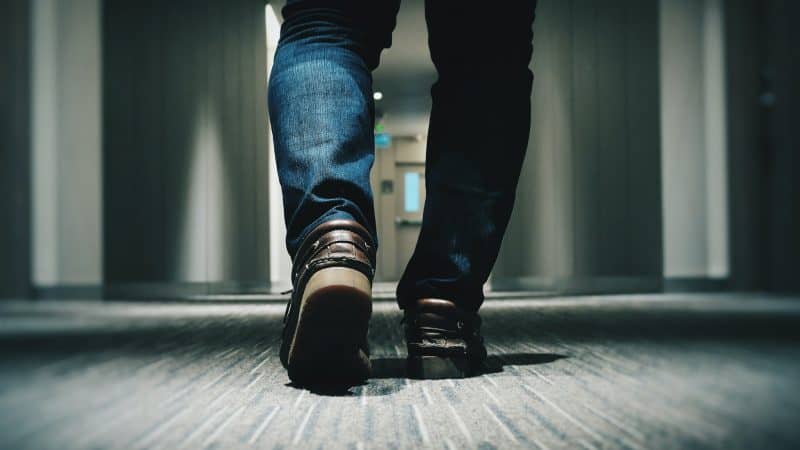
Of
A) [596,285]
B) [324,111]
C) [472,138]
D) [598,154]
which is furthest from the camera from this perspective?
[598,154]

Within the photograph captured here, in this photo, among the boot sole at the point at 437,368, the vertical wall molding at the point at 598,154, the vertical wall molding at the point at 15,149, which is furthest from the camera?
the vertical wall molding at the point at 598,154

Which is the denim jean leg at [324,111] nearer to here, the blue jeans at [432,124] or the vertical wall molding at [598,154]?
the blue jeans at [432,124]

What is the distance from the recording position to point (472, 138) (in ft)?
2.96

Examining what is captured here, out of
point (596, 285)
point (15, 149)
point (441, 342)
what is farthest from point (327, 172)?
point (596, 285)

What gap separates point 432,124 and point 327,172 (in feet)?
0.78

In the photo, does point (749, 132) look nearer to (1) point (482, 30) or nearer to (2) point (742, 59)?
(2) point (742, 59)

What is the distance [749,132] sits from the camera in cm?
470

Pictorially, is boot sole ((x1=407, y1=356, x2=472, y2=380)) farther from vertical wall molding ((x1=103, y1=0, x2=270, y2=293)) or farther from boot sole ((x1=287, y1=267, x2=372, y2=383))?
vertical wall molding ((x1=103, y1=0, x2=270, y2=293))

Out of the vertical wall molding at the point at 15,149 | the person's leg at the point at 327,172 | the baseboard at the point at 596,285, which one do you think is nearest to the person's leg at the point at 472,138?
the person's leg at the point at 327,172

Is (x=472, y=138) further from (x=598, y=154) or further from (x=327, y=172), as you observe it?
(x=598, y=154)

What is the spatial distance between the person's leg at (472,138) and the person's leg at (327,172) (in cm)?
10

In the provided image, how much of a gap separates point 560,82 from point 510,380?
5.27 meters

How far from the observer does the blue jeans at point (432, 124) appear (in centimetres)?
74

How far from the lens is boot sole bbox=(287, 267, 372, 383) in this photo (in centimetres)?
64
